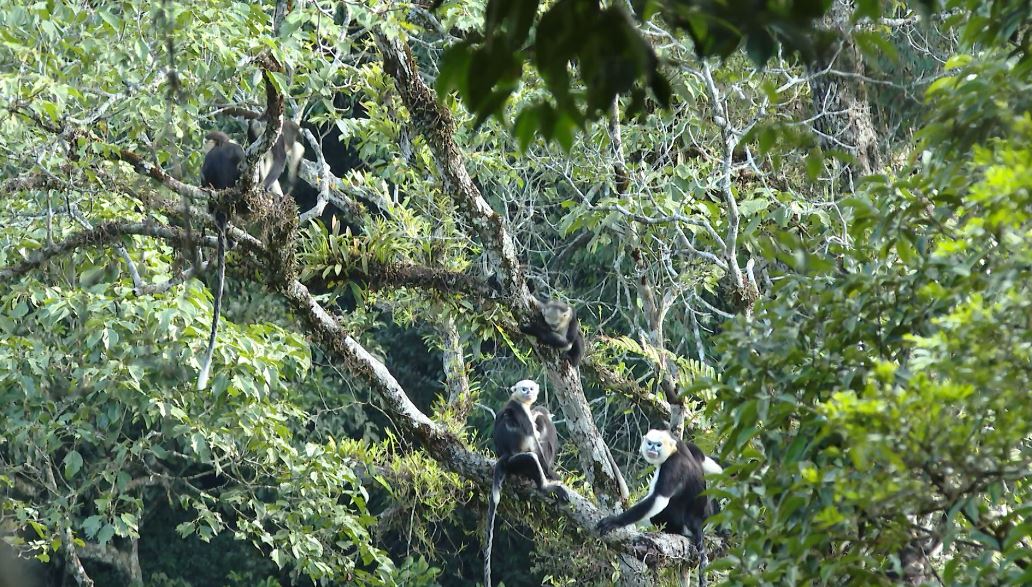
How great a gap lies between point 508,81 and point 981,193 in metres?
1.43

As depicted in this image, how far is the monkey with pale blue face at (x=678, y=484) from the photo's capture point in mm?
6777

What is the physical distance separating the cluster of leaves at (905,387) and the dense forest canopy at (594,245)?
11 mm

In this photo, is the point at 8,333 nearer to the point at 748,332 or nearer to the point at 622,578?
the point at 622,578

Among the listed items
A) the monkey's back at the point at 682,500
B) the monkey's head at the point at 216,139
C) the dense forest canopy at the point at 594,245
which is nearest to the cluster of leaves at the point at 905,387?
the dense forest canopy at the point at 594,245

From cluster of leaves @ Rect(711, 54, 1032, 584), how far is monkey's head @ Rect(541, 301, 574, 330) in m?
2.53

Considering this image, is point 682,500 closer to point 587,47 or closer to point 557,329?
point 557,329

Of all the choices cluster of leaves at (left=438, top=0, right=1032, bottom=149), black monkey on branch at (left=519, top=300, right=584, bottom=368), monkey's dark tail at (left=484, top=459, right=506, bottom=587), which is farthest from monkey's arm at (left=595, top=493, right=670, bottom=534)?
cluster of leaves at (left=438, top=0, right=1032, bottom=149)

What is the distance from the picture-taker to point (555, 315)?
19.9ft

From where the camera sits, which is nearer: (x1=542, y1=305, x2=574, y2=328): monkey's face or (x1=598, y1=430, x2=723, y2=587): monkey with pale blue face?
(x1=542, y1=305, x2=574, y2=328): monkey's face

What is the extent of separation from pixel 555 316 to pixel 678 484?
1.52 m

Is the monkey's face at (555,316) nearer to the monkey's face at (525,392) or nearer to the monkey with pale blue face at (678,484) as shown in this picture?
the monkey with pale blue face at (678,484)

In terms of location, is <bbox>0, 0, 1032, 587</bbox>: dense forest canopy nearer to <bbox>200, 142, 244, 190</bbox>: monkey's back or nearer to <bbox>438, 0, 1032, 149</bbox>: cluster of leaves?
<bbox>438, 0, 1032, 149</bbox>: cluster of leaves

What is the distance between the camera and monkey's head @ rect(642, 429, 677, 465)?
7.27 metres

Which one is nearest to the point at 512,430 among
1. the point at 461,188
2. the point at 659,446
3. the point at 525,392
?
the point at 525,392
